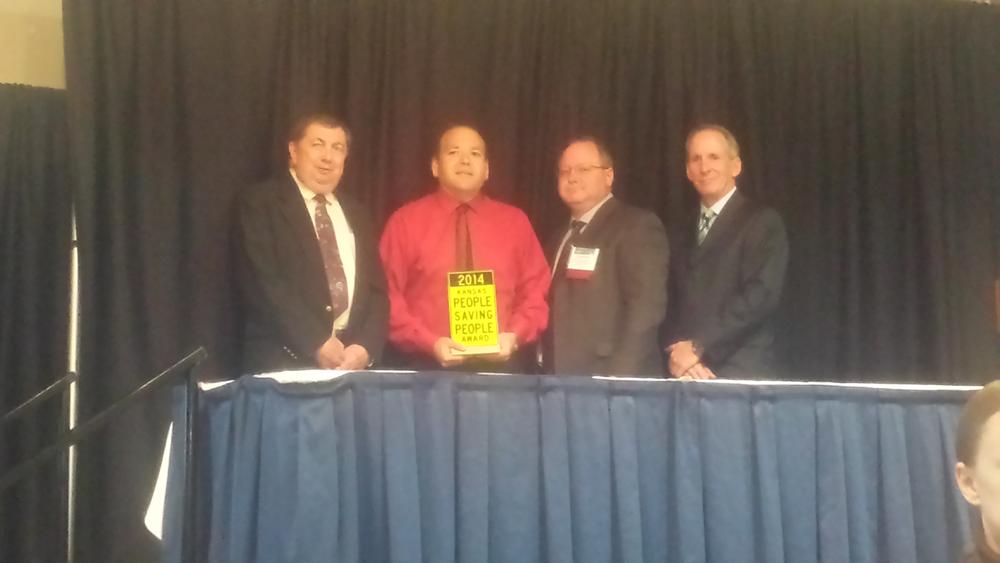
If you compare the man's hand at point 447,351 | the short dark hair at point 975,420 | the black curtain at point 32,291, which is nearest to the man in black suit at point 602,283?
the man's hand at point 447,351

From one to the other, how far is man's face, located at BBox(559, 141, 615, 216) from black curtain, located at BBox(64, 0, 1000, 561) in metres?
0.47

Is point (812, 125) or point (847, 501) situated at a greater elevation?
point (812, 125)

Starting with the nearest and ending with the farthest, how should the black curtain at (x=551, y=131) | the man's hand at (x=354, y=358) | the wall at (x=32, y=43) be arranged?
the man's hand at (x=354, y=358) → the black curtain at (x=551, y=131) → the wall at (x=32, y=43)

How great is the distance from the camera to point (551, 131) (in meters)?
3.46

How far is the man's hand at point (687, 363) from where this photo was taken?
2.73m

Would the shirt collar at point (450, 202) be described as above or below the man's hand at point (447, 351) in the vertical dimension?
above

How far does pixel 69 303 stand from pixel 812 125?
2763 mm

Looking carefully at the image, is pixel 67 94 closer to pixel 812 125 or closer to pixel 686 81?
pixel 686 81

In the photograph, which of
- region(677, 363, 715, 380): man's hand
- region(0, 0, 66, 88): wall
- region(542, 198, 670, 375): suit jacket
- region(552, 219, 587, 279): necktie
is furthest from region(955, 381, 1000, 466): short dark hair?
region(0, 0, 66, 88): wall

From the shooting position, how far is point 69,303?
322 centimetres

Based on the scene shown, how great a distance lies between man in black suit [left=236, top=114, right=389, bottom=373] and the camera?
259 cm

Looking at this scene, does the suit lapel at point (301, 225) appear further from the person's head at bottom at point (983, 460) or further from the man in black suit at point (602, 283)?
the person's head at bottom at point (983, 460)

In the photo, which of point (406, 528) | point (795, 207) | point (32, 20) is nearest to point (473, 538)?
point (406, 528)

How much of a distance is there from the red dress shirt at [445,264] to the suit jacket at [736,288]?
1.51ft
